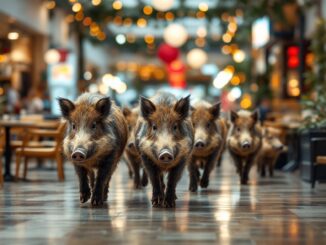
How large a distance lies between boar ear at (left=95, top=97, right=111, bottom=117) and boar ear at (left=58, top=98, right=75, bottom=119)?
247 mm

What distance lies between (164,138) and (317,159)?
135 inches

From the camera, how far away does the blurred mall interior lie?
21.5 ft

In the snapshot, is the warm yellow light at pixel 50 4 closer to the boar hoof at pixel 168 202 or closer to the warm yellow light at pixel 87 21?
the warm yellow light at pixel 87 21

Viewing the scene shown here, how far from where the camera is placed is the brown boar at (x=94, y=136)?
809cm

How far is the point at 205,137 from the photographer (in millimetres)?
10516

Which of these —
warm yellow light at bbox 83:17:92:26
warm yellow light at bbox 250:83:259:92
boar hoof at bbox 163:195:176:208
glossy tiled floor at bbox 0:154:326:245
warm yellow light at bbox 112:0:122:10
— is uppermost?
warm yellow light at bbox 112:0:122:10

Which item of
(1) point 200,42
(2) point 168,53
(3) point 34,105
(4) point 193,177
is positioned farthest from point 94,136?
(1) point 200,42

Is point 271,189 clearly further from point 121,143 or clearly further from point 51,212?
point 51,212

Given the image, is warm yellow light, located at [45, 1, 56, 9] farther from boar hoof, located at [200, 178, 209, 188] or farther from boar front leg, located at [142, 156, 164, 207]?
boar front leg, located at [142, 156, 164, 207]

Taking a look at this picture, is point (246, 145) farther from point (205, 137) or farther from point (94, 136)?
point (94, 136)

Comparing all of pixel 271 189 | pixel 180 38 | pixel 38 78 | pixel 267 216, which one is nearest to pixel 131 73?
pixel 38 78

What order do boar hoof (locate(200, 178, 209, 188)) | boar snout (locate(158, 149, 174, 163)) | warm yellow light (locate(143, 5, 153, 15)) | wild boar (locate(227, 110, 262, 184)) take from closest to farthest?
1. boar snout (locate(158, 149, 174, 163))
2. boar hoof (locate(200, 178, 209, 188))
3. wild boar (locate(227, 110, 262, 184))
4. warm yellow light (locate(143, 5, 153, 15))

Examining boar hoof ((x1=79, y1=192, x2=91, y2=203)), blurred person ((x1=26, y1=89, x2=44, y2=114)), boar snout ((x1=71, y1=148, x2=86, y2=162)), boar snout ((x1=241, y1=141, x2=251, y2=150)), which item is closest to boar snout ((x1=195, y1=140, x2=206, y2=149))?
boar snout ((x1=241, y1=141, x2=251, y2=150))

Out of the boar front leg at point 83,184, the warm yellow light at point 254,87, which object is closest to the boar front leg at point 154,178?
the boar front leg at point 83,184
